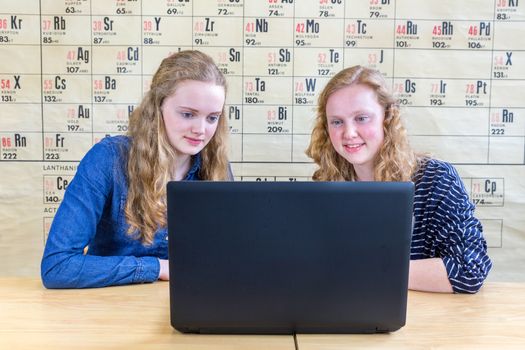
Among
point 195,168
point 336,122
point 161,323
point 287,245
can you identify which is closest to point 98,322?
point 161,323

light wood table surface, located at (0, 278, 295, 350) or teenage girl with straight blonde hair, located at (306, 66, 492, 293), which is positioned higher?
teenage girl with straight blonde hair, located at (306, 66, 492, 293)

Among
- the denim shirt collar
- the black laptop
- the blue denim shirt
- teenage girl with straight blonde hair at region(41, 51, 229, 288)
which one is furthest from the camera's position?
the denim shirt collar

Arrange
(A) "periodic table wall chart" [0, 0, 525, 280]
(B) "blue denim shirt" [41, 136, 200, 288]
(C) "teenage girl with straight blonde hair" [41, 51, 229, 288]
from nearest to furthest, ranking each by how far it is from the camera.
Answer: (B) "blue denim shirt" [41, 136, 200, 288] → (C) "teenage girl with straight blonde hair" [41, 51, 229, 288] → (A) "periodic table wall chart" [0, 0, 525, 280]

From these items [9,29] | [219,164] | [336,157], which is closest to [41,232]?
[9,29]

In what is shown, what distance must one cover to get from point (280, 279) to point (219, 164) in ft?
2.93

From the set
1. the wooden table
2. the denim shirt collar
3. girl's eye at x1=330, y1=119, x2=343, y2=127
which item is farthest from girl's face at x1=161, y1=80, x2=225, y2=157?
the wooden table

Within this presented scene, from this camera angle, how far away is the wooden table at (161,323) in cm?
96

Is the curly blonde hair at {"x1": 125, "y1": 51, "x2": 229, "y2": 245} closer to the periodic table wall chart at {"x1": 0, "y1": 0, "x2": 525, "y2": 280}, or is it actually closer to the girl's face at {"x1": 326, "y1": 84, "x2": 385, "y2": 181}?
the girl's face at {"x1": 326, "y1": 84, "x2": 385, "y2": 181}

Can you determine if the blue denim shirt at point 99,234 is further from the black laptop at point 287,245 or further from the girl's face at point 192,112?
the black laptop at point 287,245

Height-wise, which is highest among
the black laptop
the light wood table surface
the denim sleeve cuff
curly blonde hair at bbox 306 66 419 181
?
curly blonde hair at bbox 306 66 419 181

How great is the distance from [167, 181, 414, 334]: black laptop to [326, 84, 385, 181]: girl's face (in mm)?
699

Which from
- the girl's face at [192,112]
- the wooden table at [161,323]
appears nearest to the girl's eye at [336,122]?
the girl's face at [192,112]

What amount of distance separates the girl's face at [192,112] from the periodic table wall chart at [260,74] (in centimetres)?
77

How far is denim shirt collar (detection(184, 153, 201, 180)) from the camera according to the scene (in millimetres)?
1753
